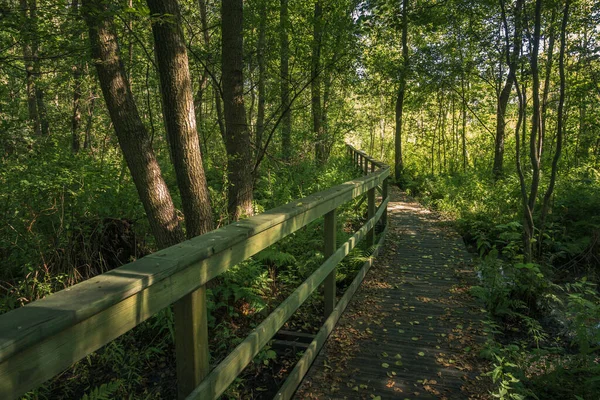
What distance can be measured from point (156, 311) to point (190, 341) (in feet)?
1.04

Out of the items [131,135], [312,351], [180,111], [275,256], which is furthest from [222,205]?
[312,351]

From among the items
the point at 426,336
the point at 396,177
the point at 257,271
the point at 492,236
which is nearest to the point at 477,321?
the point at 426,336

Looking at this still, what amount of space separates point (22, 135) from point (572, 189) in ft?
38.5

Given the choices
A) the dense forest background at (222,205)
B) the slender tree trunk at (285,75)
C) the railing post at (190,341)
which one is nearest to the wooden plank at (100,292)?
the railing post at (190,341)

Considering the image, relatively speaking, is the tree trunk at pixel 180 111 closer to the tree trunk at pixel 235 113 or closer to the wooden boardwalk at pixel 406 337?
the tree trunk at pixel 235 113

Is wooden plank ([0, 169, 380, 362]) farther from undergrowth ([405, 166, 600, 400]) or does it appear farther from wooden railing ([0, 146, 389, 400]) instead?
undergrowth ([405, 166, 600, 400])

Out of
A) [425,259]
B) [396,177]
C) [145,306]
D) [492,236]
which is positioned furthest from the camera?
[396,177]

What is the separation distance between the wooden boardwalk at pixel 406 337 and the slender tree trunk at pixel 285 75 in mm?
3446

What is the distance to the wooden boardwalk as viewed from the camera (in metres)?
3.20

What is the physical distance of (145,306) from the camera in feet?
4.96

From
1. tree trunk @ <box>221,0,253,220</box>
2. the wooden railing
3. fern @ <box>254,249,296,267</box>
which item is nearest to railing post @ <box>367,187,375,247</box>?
fern @ <box>254,249,296,267</box>

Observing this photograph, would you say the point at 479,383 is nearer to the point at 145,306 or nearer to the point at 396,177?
the point at 145,306

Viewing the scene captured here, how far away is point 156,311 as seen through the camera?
1.56 metres

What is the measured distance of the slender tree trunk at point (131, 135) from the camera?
4.91 m
